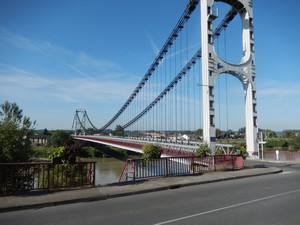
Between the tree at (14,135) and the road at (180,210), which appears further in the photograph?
the tree at (14,135)

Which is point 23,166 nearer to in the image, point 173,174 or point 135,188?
point 135,188

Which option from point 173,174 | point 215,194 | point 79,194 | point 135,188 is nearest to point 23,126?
point 79,194

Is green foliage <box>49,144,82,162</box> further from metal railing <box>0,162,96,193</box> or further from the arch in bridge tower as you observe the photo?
the arch in bridge tower

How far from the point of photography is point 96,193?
31.7 ft

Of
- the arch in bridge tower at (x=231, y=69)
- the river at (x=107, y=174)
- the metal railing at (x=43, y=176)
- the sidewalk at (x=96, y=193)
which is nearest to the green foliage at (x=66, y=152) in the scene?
the metal railing at (x=43, y=176)

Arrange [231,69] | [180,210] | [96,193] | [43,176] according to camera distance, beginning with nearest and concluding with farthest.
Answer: [180,210] < [96,193] < [43,176] < [231,69]

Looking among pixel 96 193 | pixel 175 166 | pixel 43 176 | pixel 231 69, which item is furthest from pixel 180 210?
pixel 231 69

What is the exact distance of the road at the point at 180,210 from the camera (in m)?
6.55

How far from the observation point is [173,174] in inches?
560

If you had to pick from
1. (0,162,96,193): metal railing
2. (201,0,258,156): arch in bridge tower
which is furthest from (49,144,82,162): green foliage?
(201,0,258,156): arch in bridge tower

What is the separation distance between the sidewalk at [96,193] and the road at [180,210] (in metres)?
0.33

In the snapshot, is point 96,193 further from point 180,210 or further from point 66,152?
point 180,210

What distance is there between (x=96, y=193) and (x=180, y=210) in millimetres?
3447

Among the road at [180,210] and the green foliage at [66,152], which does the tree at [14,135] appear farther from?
the road at [180,210]
